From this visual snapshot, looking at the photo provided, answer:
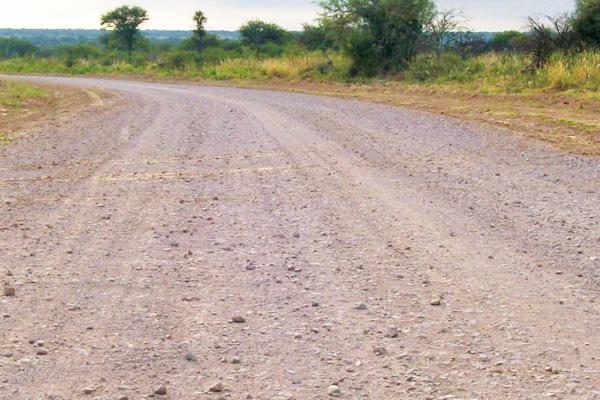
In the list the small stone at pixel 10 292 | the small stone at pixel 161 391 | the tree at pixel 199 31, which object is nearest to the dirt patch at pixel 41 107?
the small stone at pixel 10 292

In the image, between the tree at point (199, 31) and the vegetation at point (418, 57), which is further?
the tree at point (199, 31)

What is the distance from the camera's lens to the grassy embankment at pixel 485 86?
13305 mm

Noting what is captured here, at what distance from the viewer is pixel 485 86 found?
1967 centimetres

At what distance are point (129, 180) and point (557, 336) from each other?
5.48 meters

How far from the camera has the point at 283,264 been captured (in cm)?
536

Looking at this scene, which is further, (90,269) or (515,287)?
(90,269)

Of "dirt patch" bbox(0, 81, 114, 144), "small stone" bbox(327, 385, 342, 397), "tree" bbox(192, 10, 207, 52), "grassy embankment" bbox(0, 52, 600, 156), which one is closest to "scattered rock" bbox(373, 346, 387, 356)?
"small stone" bbox(327, 385, 342, 397)

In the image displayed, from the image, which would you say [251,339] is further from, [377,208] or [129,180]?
[129,180]

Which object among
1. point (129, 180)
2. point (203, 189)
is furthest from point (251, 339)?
point (129, 180)

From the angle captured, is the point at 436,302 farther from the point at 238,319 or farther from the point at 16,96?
the point at 16,96

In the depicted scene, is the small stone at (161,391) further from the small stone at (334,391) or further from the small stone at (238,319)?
the small stone at (238,319)

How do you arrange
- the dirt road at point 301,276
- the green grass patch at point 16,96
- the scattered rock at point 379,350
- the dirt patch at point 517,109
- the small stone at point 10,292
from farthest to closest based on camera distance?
the green grass patch at point 16,96, the dirt patch at point 517,109, the small stone at point 10,292, the scattered rock at point 379,350, the dirt road at point 301,276

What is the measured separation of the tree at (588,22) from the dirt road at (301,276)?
44.6 feet

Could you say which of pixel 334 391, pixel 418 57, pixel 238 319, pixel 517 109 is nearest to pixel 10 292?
pixel 238 319
